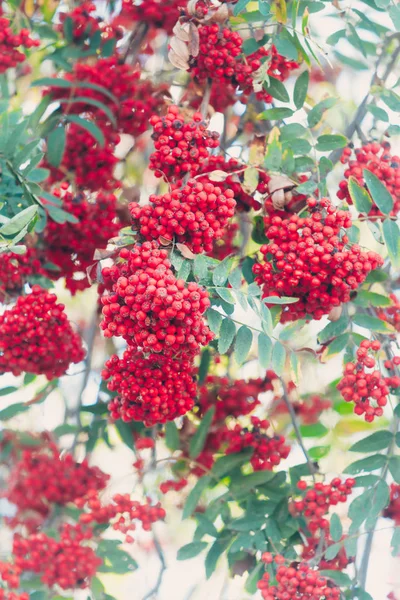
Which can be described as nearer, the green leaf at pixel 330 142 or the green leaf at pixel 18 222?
the green leaf at pixel 18 222

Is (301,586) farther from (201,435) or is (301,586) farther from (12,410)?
(12,410)

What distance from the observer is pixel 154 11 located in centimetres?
214

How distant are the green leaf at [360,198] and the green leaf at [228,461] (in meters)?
0.76

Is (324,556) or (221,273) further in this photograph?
(324,556)

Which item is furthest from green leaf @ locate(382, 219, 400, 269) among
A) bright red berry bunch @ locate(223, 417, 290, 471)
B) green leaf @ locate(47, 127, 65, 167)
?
green leaf @ locate(47, 127, 65, 167)

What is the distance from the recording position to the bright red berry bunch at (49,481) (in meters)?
2.16

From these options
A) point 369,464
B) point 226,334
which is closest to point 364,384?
point 369,464

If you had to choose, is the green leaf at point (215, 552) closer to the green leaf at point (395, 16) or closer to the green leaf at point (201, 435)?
the green leaf at point (201, 435)

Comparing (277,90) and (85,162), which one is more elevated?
(277,90)

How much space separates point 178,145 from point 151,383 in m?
0.50

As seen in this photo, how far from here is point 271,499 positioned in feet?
6.13

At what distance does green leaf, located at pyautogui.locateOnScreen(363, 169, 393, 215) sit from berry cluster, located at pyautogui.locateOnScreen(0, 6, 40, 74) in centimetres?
110

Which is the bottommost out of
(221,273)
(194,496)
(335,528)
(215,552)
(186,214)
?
Result: (215,552)

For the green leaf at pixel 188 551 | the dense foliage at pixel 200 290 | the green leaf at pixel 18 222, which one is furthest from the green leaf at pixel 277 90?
the green leaf at pixel 188 551
